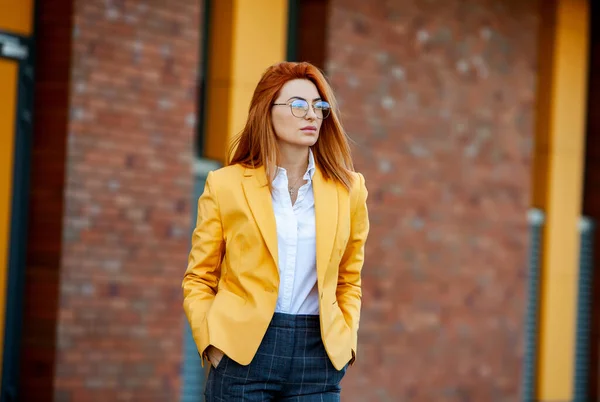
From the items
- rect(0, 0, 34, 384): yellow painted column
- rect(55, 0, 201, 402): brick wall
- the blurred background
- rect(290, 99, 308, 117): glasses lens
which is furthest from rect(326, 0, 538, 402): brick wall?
rect(290, 99, 308, 117): glasses lens

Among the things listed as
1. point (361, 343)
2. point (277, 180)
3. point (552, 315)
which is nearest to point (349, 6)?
point (361, 343)

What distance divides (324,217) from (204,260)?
45cm

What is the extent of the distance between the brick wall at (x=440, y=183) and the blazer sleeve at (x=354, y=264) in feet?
16.8

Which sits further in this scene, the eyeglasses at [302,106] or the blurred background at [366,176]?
the blurred background at [366,176]

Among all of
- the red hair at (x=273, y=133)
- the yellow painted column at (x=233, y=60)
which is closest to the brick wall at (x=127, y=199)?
the yellow painted column at (x=233, y=60)

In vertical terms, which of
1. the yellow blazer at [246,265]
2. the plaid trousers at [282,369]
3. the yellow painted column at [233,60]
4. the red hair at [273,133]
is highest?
the yellow painted column at [233,60]

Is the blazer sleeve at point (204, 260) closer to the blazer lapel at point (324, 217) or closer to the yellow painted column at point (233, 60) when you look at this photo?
the blazer lapel at point (324, 217)

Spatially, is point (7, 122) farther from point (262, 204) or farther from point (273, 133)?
point (262, 204)

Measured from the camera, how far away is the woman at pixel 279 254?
3.83m

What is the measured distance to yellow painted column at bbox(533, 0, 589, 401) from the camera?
38.8 feet

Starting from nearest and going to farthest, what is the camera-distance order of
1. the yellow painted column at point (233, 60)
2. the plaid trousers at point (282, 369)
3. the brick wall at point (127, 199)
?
the plaid trousers at point (282, 369), the brick wall at point (127, 199), the yellow painted column at point (233, 60)

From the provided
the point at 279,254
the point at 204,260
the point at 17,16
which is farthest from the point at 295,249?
the point at 17,16

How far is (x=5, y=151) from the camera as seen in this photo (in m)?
7.09

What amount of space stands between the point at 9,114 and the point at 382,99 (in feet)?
11.8
